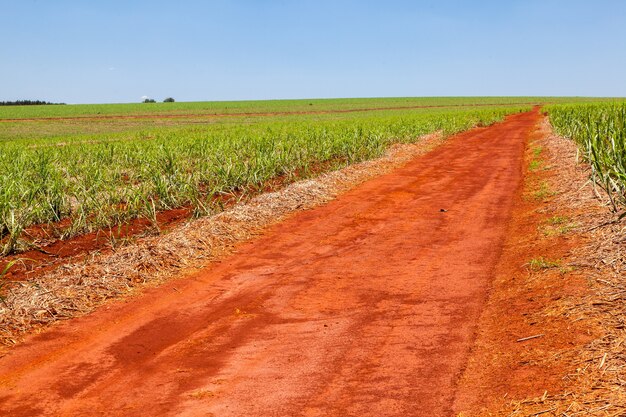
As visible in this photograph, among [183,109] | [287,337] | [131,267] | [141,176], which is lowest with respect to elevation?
[287,337]

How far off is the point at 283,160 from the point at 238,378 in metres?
10.7

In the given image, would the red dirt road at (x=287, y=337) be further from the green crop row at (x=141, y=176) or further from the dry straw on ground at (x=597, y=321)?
the green crop row at (x=141, y=176)

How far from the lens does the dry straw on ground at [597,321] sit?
11.5ft

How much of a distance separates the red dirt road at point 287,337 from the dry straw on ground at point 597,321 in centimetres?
77

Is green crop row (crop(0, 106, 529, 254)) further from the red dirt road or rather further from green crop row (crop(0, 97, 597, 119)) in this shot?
green crop row (crop(0, 97, 597, 119))

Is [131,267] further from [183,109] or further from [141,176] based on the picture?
[183,109]

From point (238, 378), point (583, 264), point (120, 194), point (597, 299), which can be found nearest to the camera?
point (238, 378)

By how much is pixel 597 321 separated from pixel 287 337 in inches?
105

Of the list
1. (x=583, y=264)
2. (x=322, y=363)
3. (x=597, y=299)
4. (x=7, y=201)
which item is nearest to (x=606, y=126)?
(x=583, y=264)

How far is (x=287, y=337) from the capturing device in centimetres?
514

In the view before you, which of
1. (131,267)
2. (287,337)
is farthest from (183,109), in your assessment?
(287,337)

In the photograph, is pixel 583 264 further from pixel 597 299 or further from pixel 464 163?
pixel 464 163

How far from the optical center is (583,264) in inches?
238

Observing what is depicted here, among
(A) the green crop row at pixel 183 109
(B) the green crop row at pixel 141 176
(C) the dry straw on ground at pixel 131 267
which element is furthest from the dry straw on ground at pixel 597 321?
(A) the green crop row at pixel 183 109
